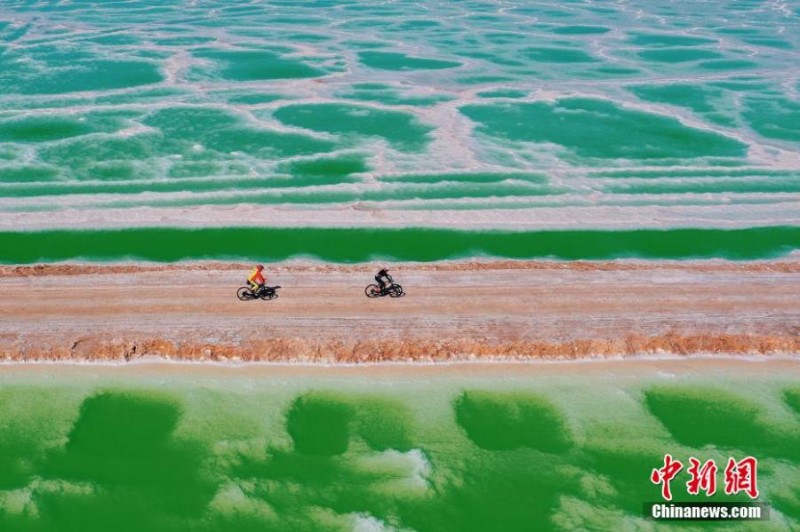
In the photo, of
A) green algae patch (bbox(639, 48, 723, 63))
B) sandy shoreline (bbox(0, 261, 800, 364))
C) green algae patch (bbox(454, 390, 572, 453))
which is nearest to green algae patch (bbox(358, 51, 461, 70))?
green algae patch (bbox(639, 48, 723, 63))

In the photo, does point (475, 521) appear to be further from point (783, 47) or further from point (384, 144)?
point (783, 47)

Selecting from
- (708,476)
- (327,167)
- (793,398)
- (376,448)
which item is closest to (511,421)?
(376,448)

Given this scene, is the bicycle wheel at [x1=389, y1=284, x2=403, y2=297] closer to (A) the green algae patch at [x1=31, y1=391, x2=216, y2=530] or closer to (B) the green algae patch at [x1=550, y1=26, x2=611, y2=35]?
(A) the green algae patch at [x1=31, y1=391, x2=216, y2=530]

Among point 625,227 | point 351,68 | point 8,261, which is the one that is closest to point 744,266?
point 625,227

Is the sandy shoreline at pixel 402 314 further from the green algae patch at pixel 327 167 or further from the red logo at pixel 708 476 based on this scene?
the green algae patch at pixel 327 167

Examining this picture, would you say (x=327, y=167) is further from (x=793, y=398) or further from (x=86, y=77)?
(x=86, y=77)

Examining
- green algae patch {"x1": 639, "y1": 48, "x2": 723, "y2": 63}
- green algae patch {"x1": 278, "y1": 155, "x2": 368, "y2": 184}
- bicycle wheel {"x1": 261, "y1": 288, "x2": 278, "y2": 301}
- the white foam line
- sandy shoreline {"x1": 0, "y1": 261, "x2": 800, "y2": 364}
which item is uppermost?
green algae patch {"x1": 639, "y1": 48, "x2": 723, "y2": 63}
